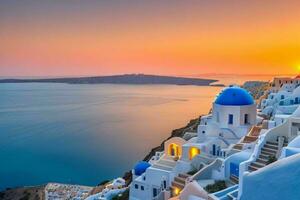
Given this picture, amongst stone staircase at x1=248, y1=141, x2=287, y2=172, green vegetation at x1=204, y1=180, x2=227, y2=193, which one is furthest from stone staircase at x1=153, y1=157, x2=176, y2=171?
stone staircase at x1=248, y1=141, x2=287, y2=172

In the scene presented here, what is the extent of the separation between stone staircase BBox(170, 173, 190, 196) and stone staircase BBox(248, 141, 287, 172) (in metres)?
3.98

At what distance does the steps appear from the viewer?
10.1 metres

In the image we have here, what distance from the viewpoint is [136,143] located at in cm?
5494

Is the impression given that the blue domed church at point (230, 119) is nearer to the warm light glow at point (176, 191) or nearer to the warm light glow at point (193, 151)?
the warm light glow at point (193, 151)

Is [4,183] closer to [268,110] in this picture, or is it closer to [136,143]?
[136,143]

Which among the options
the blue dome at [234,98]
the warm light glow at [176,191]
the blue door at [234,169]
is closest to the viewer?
the blue door at [234,169]

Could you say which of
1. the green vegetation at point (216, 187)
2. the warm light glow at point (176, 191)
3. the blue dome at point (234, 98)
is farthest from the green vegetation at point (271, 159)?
the blue dome at point (234, 98)

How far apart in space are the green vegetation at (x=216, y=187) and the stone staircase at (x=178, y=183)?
238 centimetres

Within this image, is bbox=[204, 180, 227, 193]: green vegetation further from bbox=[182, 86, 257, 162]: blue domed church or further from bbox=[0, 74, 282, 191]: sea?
bbox=[0, 74, 282, 191]: sea

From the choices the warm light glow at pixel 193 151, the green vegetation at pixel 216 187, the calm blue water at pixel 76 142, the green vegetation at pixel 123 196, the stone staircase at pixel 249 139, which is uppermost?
the stone staircase at pixel 249 139

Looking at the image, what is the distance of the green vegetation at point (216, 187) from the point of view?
10964 millimetres

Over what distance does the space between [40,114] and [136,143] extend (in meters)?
42.3

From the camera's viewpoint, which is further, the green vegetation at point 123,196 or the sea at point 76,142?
the sea at point 76,142

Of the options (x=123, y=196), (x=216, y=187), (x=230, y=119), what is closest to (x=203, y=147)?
(x=230, y=119)
